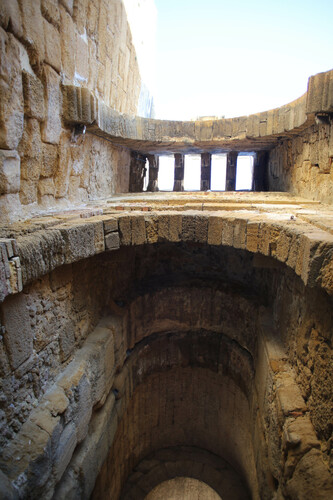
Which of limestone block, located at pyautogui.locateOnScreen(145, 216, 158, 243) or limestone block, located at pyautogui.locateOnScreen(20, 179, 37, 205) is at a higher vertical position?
limestone block, located at pyautogui.locateOnScreen(20, 179, 37, 205)

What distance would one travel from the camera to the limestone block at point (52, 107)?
349 centimetres

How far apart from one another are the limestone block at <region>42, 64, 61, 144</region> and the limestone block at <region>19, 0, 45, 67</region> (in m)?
0.19

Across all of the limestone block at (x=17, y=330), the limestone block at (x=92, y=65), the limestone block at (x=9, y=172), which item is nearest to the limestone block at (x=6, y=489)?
the limestone block at (x=17, y=330)

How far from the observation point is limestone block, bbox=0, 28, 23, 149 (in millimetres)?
2701

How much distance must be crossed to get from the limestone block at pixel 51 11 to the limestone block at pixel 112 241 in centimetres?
247

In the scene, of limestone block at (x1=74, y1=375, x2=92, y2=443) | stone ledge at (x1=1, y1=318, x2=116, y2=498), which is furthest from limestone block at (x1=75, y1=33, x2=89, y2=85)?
limestone block at (x1=74, y1=375, x2=92, y2=443)

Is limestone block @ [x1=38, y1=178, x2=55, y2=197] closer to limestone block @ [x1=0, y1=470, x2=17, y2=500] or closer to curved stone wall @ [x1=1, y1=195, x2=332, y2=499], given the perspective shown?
curved stone wall @ [x1=1, y1=195, x2=332, y2=499]

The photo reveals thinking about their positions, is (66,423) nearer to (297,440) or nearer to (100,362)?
(100,362)

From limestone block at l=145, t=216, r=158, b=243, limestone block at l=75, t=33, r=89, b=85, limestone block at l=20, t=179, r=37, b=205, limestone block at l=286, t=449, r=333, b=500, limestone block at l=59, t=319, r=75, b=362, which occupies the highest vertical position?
limestone block at l=75, t=33, r=89, b=85

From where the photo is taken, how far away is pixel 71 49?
160 inches

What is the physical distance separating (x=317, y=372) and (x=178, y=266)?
3.53 metres

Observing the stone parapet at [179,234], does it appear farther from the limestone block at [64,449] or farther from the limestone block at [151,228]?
the limestone block at [64,449]

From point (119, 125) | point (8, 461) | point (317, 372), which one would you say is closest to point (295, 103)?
point (119, 125)

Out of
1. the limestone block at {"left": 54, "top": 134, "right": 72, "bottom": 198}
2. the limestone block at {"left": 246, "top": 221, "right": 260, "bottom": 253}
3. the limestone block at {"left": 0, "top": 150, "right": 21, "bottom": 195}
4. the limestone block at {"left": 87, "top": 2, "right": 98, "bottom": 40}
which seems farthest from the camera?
the limestone block at {"left": 87, "top": 2, "right": 98, "bottom": 40}
